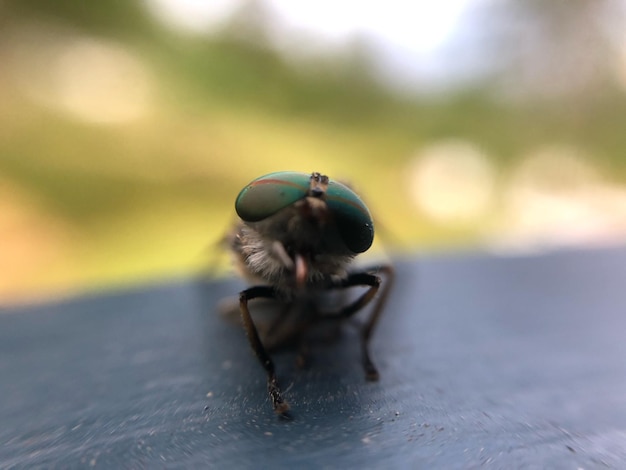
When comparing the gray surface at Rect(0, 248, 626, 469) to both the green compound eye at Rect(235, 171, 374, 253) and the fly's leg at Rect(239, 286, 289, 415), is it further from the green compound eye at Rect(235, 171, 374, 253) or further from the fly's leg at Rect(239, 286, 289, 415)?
the green compound eye at Rect(235, 171, 374, 253)

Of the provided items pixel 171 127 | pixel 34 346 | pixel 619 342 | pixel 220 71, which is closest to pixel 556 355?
pixel 619 342

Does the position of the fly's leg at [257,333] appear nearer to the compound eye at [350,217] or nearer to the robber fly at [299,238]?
the robber fly at [299,238]

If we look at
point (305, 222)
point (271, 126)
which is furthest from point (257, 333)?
point (271, 126)

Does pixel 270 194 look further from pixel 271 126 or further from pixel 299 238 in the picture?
pixel 271 126

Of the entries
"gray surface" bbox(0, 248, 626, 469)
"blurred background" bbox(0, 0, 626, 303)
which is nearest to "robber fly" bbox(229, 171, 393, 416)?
"gray surface" bbox(0, 248, 626, 469)

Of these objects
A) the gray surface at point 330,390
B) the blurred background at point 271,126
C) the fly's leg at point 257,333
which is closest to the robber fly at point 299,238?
the fly's leg at point 257,333
